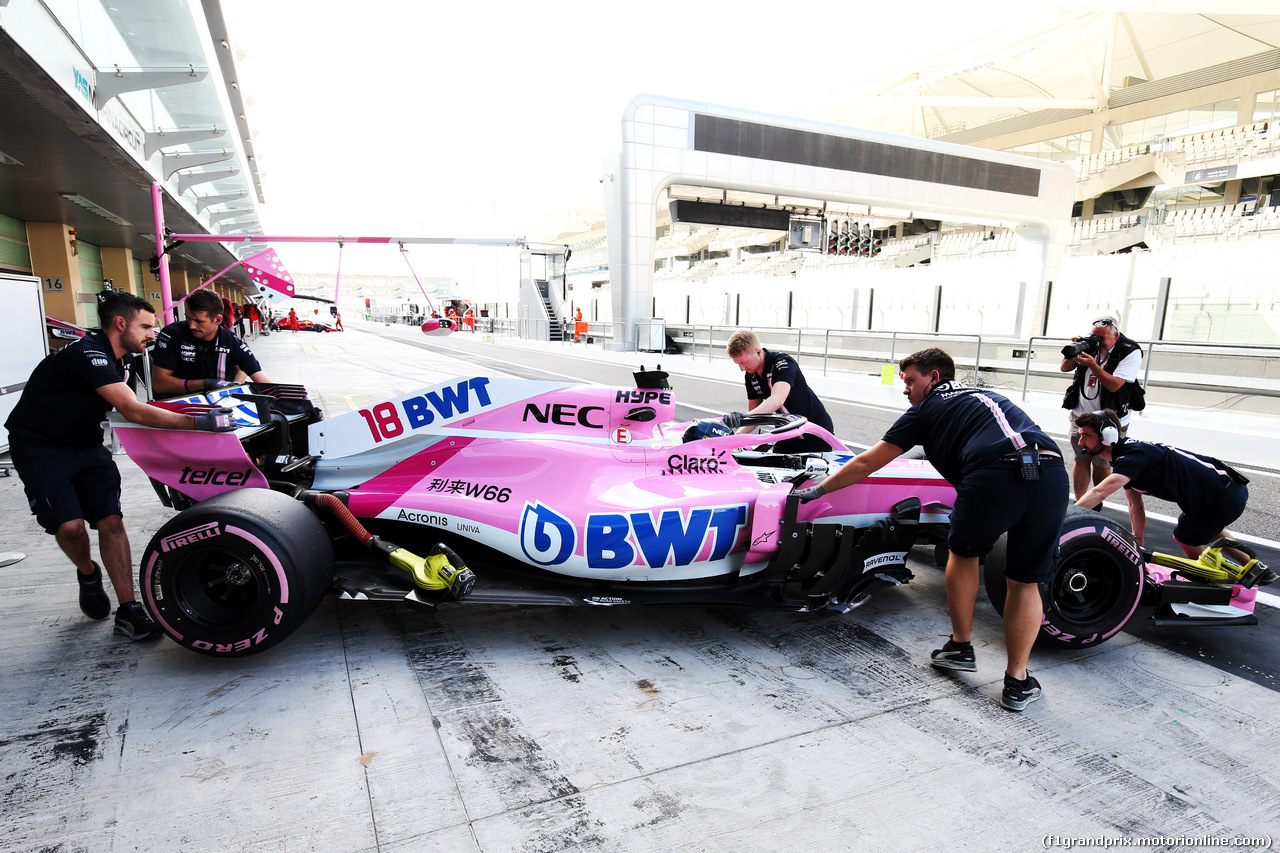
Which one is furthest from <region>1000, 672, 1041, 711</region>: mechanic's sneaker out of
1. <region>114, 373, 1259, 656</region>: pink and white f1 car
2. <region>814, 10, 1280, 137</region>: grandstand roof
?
<region>814, 10, 1280, 137</region>: grandstand roof

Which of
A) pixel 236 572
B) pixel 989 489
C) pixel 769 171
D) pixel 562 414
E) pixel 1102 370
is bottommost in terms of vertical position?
pixel 236 572

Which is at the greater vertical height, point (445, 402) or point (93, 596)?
point (445, 402)

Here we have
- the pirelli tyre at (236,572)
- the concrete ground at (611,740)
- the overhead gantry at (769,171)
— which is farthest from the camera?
the overhead gantry at (769,171)

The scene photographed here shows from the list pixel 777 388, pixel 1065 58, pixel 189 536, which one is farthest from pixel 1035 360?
pixel 1065 58

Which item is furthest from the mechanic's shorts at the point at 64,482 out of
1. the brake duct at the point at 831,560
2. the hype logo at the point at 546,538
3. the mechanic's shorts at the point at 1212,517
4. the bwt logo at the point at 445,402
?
the mechanic's shorts at the point at 1212,517

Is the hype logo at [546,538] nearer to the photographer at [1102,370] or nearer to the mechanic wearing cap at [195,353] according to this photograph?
the mechanic wearing cap at [195,353]

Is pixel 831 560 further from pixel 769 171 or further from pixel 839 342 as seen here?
pixel 769 171

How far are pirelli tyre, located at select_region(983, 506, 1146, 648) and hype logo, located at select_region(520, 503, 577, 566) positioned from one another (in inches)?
84.8

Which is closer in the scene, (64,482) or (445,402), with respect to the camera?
(64,482)

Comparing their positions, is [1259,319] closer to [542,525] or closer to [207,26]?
[542,525]

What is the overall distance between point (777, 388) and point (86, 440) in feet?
13.8

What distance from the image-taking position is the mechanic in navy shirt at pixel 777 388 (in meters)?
4.83

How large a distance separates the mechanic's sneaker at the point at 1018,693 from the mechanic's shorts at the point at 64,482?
432cm

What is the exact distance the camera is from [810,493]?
3.26 meters
